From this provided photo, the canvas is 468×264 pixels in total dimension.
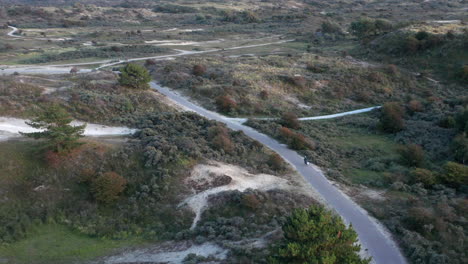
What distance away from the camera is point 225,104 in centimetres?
4091

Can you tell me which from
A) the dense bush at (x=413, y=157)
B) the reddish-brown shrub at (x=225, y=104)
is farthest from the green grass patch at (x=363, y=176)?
the reddish-brown shrub at (x=225, y=104)

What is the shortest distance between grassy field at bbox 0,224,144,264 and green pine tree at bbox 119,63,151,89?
2283 centimetres

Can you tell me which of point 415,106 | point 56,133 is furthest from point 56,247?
point 415,106

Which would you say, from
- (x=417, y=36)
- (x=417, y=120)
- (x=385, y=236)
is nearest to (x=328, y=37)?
(x=417, y=36)

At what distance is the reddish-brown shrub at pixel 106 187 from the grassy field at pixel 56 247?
8.27ft

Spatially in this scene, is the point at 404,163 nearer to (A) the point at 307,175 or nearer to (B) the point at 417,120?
(A) the point at 307,175

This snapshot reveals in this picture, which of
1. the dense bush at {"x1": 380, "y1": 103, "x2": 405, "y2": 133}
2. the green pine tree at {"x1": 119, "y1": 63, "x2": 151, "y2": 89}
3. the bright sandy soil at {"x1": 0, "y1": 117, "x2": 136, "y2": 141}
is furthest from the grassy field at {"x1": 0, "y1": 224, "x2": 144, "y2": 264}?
the dense bush at {"x1": 380, "y1": 103, "x2": 405, "y2": 133}

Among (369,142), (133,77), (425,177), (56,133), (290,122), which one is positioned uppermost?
(133,77)

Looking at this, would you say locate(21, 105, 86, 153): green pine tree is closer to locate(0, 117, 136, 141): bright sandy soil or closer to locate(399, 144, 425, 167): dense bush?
locate(0, 117, 136, 141): bright sandy soil

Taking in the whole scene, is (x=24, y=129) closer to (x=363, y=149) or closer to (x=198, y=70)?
(x=198, y=70)

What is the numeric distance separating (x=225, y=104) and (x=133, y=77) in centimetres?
1050

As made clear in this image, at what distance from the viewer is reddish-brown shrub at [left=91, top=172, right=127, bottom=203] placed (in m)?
22.8

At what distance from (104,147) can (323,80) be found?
116 ft

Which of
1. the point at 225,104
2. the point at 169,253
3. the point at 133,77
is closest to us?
the point at 169,253
